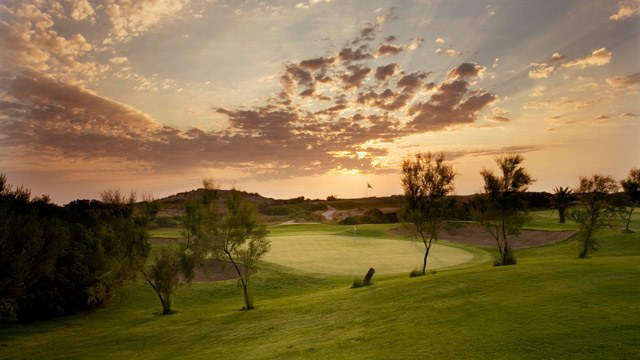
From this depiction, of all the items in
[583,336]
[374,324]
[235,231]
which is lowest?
[374,324]

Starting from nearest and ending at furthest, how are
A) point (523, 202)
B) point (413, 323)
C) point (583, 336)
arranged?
point (583, 336)
point (413, 323)
point (523, 202)

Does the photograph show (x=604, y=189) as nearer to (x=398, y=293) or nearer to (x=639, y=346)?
(x=398, y=293)

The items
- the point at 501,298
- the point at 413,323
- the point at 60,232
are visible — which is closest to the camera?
the point at 413,323

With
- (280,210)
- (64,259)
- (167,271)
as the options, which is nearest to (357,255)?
(167,271)

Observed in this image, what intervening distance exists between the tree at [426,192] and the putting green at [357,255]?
4641mm

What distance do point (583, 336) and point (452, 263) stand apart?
25.9 m

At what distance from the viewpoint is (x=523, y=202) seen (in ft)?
91.2

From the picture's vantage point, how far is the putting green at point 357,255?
33113mm

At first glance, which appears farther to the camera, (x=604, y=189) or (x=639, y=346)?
(x=604, y=189)

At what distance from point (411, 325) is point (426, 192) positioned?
19592mm

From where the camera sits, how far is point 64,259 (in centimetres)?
2722

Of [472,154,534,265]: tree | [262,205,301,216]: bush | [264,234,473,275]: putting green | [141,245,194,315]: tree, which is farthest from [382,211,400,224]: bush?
[141,245,194,315]: tree

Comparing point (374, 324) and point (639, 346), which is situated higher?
point (639, 346)

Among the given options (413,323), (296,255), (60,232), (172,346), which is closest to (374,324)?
(413,323)
